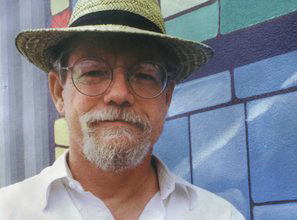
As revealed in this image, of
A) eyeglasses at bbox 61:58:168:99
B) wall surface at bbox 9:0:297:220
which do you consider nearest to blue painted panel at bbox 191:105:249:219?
wall surface at bbox 9:0:297:220

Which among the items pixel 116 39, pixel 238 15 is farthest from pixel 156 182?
pixel 238 15

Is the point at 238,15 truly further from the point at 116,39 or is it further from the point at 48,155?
the point at 48,155

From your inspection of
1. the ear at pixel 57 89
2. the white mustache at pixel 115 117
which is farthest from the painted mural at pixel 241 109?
the ear at pixel 57 89

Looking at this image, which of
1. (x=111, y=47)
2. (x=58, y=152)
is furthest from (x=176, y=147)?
(x=58, y=152)

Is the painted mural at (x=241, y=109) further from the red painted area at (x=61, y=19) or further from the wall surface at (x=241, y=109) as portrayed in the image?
the red painted area at (x=61, y=19)

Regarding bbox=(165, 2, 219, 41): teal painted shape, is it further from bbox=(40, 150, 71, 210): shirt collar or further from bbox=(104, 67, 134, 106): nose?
bbox=(40, 150, 71, 210): shirt collar

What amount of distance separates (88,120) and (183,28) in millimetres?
970

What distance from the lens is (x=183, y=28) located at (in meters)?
2.64

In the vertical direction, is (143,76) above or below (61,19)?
below

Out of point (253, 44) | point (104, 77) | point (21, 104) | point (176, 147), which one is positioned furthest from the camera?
point (21, 104)

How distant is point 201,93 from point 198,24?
0.36m

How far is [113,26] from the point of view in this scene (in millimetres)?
1833

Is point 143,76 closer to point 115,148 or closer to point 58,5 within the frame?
point 115,148

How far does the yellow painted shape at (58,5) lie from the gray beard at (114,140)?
1.75 meters
